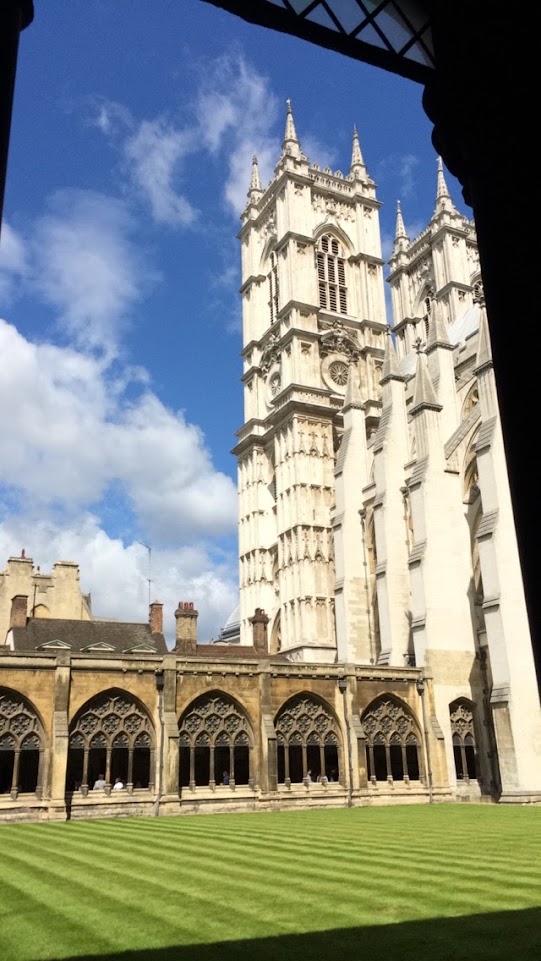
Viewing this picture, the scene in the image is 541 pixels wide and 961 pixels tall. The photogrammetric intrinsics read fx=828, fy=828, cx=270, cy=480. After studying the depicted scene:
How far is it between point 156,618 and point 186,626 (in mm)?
4369

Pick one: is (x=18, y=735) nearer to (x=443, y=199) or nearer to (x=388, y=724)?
(x=388, y=724)

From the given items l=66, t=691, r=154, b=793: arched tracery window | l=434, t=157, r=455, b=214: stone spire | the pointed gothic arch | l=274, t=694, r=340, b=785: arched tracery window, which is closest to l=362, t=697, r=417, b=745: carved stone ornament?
l=274, t=694, r=340, b=785: arched tracery window

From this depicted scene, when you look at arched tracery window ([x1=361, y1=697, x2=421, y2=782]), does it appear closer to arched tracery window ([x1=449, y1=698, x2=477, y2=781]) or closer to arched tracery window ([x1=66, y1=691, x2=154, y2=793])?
arched tracery window ([x1=449, y1=698, x2=477, y2=781])

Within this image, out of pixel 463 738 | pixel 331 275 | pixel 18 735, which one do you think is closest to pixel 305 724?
pixel 463 738

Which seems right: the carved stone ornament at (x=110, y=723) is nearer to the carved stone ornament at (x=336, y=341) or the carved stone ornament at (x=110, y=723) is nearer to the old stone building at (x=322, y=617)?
the old stone building at (x=322, y=617)

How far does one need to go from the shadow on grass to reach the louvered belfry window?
4994 cm

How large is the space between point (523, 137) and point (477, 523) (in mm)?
32105

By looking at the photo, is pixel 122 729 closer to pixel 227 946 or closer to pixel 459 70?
pixel 227 946

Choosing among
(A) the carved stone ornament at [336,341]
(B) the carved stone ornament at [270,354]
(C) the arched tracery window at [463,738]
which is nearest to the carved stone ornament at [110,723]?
(C) the arched tracery window at [463,738]

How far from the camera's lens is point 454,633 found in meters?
31.6

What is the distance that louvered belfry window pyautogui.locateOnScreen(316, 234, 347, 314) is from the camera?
55.8 m

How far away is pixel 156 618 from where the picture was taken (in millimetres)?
40531

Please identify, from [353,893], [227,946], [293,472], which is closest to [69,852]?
[353,893]

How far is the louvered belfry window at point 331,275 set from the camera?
55.8 metres
